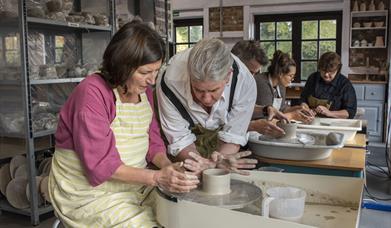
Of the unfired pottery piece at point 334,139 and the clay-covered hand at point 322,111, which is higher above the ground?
the clay-covered hand at point 322,111

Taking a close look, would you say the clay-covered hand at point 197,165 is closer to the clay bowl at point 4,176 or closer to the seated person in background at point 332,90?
the seated person in background at point 332,90

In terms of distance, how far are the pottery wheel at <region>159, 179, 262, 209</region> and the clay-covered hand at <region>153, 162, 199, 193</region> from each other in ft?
0.07

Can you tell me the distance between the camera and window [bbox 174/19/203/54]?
6375mm

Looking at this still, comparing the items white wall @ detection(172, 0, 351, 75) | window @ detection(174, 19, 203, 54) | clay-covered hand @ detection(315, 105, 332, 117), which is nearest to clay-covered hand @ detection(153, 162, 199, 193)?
clay-covered hand @ detection(315, 105, 332, 117)

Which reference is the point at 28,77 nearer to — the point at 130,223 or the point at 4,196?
the point at 4,196

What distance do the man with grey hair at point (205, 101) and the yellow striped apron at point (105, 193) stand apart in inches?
8.6

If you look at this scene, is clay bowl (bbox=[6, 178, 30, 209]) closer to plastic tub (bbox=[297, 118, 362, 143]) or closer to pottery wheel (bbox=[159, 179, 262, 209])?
plastic tub (bbox=[297, 118, 362, 143])

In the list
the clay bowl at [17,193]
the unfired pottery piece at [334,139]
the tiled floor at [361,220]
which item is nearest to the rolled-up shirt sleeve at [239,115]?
the unfired pottery piece at [334,139]

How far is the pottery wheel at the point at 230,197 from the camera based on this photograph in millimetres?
→ 1044

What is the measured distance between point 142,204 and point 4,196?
2.15 metres

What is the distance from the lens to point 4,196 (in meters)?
2.98

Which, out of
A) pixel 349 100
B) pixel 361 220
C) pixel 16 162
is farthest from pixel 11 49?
pixel 361 220

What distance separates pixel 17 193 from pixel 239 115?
1938 mm

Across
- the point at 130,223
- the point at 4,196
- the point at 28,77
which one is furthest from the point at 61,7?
the point at 130,223
